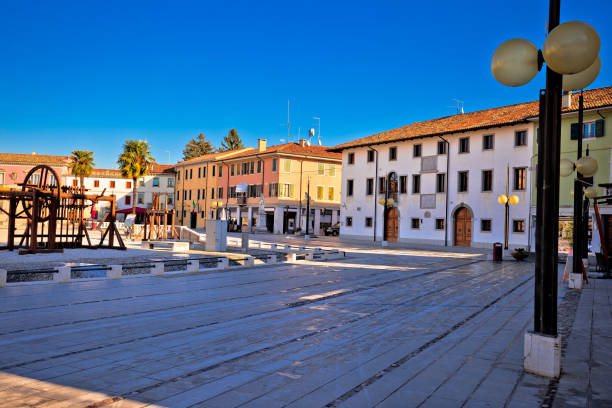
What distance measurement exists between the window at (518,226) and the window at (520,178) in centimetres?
236

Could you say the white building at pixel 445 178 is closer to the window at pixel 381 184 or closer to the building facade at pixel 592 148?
the window at pixel 381 184

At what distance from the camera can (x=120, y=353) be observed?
6.15m

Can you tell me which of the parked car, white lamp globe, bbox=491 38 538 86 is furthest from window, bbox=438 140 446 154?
A: white lamp globe, bbox=491 38 538 86

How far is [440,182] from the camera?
4075 cm

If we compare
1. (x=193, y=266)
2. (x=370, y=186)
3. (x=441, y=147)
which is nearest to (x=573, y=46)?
(x=193, y=266)

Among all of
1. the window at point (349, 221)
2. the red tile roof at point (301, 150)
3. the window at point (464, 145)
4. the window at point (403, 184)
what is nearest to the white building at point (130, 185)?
the red tile roof at point (301, 150)

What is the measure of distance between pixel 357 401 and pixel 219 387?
4.36ft

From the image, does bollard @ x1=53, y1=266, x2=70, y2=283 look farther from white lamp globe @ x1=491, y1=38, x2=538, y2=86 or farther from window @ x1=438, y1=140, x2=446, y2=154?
window @ x1=438, y1=140, x2=446, y2=154

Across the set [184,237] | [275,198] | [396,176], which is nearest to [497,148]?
[396,176]

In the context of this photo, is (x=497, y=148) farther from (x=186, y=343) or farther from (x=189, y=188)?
(x=189, y=188)

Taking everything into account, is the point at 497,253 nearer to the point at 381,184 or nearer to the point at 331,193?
the point at 381,184

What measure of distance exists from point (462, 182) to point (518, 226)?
5736 mm

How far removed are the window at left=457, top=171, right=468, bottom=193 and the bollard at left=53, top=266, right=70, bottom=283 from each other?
3163 centimetres

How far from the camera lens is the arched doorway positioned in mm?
38281
